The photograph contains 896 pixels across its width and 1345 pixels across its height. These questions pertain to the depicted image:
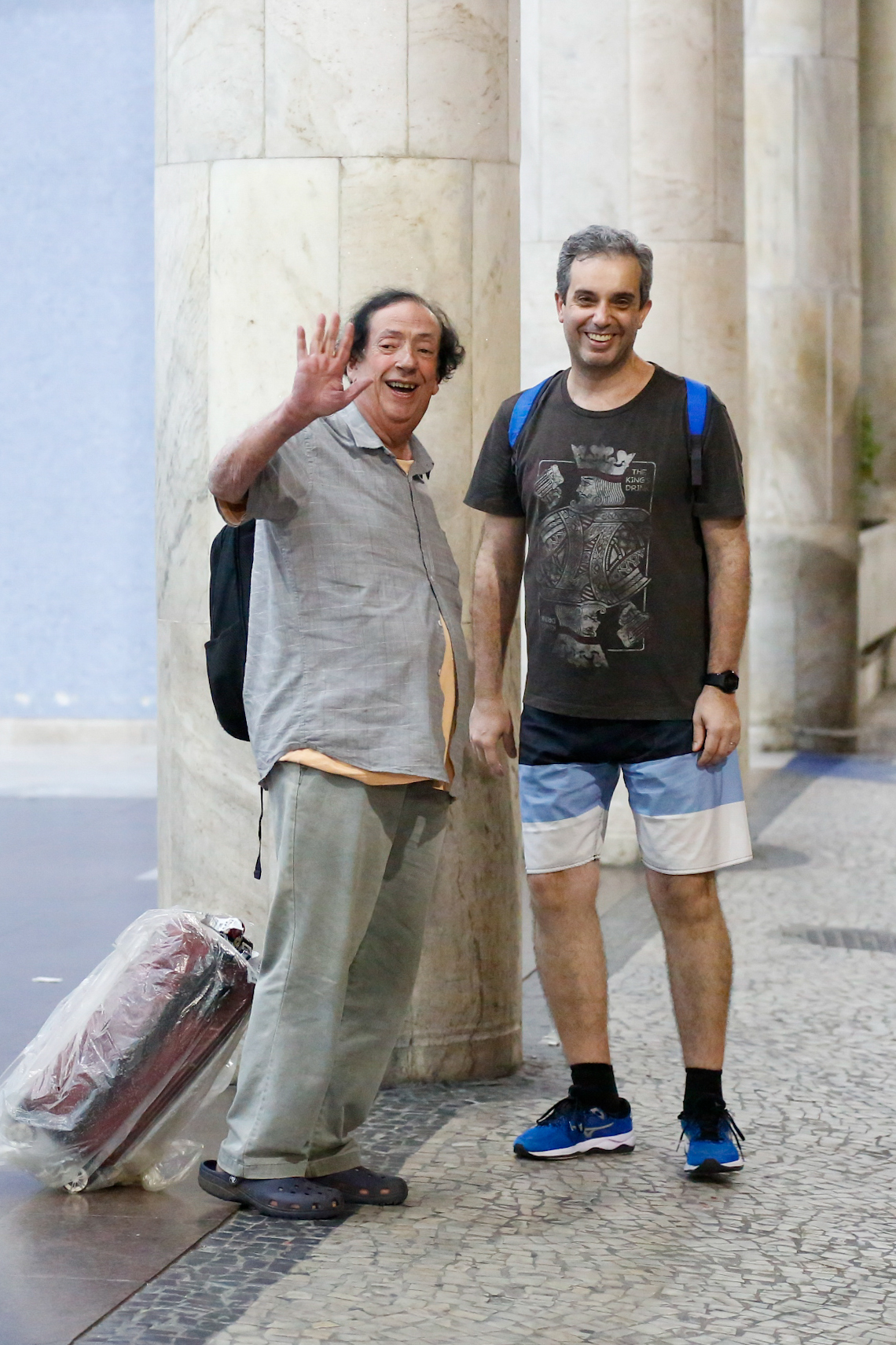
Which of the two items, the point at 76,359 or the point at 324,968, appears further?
the point at 76,359

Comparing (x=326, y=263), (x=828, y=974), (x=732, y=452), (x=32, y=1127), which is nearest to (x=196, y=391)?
(x=326, y=263)

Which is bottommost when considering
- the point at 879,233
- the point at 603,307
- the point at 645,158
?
the point at 603,307

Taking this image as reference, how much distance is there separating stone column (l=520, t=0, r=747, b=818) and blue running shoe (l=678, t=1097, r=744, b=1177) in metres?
3.85

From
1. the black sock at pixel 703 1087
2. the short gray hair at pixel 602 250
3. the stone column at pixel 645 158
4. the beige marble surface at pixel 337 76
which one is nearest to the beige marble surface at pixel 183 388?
the beige marble surface at pixel 337 76

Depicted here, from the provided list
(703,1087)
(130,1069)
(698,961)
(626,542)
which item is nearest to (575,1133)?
(703,1087)

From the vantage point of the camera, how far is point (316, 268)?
15.0ft

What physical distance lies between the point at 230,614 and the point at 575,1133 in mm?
1377

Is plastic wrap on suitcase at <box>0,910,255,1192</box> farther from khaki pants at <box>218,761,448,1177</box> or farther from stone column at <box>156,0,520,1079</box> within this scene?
stone column at <box>156,0,520,1079</box>

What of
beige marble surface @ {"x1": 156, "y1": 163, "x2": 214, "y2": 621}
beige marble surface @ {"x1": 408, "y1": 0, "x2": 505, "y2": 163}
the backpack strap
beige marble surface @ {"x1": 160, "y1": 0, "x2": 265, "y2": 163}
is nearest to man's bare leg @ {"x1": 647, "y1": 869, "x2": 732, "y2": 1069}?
the backpack strap

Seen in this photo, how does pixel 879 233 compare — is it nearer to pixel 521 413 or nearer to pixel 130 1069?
pixel 521 413

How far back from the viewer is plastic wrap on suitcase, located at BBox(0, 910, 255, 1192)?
157 inches

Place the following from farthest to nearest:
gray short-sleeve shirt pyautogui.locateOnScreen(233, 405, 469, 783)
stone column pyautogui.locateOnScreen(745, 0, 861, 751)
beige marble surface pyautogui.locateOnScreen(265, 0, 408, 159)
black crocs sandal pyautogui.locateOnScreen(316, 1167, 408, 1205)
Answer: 1. stone column pyautogui.locateOnScreen(745, 0, 861, 751)
2. beige marble surface pyautogui.locateOnScreen(265, 0, 408, 159)
3. black crocs sandal pyautogui.locateOnScreen(316, 1167, 408, 1205)
4. gray short-sleeve shirt pyautogui.locateOnScreen(233, 405, 469, 783)

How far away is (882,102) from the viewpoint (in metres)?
14.4

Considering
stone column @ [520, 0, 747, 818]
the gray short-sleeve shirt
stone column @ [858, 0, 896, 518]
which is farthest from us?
stone column @ [858, 0, 896, 518]
